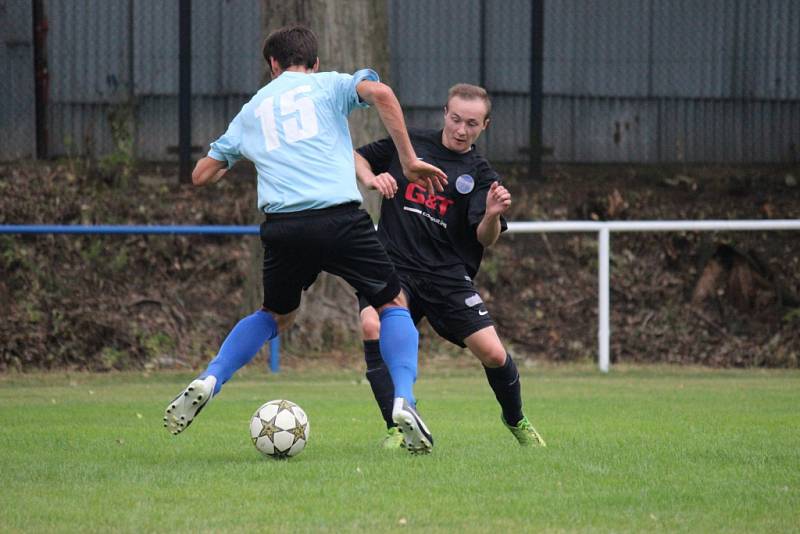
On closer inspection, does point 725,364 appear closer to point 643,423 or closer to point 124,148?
point 643,423

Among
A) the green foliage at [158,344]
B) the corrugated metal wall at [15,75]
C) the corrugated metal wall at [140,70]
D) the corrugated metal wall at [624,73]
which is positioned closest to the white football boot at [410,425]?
the green foliage at [158,344]

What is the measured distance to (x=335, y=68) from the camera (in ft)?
37.7

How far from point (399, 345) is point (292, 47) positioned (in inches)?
56.7

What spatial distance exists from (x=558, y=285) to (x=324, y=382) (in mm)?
4051

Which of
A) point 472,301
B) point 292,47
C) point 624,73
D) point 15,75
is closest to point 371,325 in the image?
point 472,301

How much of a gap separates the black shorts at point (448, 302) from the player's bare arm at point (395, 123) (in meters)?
0.79

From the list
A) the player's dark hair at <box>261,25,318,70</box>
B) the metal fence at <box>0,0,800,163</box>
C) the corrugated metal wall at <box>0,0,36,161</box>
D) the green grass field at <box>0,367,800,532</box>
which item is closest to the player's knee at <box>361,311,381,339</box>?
the green grass field at <box>0,367,800,532</box>

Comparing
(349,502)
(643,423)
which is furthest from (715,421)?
(349,502)

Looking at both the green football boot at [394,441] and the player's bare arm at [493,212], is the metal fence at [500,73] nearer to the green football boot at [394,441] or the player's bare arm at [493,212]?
the player's bare arm at [493,212]

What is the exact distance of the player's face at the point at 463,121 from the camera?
628 cm

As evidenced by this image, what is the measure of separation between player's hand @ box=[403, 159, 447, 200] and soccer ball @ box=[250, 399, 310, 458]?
1.16 m

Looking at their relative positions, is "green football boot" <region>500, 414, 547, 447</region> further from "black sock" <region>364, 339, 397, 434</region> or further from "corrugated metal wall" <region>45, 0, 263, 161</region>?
"corrugated metal wall" <region>45, 0, 263, 161</region>

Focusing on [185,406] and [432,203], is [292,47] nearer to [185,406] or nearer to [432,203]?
[432,203]

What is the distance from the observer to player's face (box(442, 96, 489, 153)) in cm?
628
